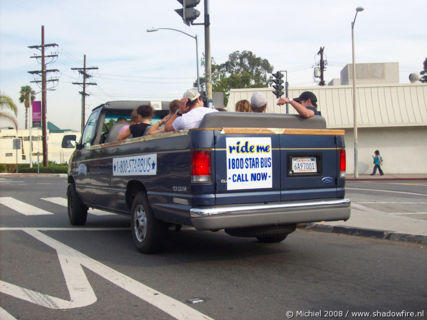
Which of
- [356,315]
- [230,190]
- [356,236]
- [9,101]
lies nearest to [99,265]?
[230,190]

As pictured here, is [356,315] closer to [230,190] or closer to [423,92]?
[230,190]

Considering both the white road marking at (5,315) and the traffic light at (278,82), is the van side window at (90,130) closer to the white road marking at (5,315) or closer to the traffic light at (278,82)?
the white road marking at (5,315)

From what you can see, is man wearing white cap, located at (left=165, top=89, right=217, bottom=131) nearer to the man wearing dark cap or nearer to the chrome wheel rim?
the man wearing dark cap

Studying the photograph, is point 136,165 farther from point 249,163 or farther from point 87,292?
point 87,292

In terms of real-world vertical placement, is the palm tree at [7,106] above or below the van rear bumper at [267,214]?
above

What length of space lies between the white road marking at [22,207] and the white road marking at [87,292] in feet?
17.8

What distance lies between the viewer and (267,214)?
531cm

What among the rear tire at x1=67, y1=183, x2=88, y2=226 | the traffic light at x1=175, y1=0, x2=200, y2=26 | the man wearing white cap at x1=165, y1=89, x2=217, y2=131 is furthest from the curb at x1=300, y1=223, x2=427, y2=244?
the traffic light at x1=175, y1=0, x2=200, y2=26

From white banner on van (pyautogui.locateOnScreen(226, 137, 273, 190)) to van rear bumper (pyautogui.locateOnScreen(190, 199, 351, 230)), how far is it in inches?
9.9

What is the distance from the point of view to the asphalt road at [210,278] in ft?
13.1

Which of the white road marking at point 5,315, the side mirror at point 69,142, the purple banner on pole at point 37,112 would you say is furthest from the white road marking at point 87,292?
the purple banner on pole at point 37,112

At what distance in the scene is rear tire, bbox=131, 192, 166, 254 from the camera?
19.7 ft

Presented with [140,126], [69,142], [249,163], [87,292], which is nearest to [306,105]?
[249,163]

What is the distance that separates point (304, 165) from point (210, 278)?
5.67ft
